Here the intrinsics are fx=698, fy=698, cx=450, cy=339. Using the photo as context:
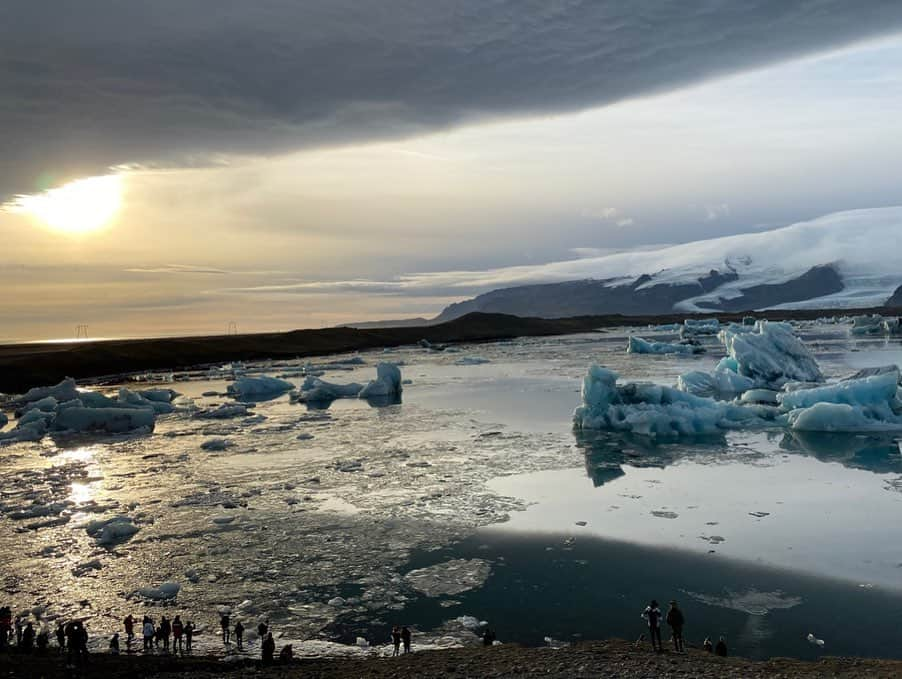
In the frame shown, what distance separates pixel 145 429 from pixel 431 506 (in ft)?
69.0

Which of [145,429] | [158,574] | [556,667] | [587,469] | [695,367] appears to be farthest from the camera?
[695,367]

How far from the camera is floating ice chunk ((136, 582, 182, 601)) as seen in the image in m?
12.5


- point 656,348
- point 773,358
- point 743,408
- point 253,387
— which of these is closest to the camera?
point 743,408

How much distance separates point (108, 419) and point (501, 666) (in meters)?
29.7

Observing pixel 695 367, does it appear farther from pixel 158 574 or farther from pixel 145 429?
pixel 158 574

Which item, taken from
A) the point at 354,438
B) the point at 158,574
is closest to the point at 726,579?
the point at 158,574

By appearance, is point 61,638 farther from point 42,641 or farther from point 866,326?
point 866,326

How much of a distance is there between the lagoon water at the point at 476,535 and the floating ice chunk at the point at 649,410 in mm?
1381

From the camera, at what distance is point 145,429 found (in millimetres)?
33156

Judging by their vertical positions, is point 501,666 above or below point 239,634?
below

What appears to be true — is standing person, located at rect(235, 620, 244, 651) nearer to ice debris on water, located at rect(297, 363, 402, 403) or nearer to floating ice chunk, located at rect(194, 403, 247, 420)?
floating ice chunk, located at rect(194, 403, 247, 420)

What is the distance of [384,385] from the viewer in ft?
135

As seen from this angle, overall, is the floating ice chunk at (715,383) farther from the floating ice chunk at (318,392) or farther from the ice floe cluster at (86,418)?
the ice floe cluster at (86,418)

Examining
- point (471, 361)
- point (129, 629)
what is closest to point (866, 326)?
point (471, 361)
